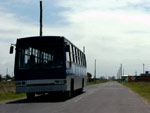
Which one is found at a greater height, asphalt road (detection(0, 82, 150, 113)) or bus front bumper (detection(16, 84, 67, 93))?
bus front bumper (detection(16, 84, 67, 93))

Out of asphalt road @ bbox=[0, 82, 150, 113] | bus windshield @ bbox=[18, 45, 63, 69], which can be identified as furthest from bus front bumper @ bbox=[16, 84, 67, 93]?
bus windshield @ bbox=[18, 45, 63, 69]

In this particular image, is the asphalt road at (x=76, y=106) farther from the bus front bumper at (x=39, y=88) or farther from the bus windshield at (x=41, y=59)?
the bus windshield at (x=41, y=59)

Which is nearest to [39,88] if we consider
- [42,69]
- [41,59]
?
[42,69]

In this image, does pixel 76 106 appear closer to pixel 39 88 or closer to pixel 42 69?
pixel 39 88

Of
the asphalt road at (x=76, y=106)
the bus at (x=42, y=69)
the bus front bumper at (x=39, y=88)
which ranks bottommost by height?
the asphalt road at (x=76, y=106)

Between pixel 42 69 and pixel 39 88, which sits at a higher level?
pixel 42 69

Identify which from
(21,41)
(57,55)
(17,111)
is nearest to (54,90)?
(57,55)

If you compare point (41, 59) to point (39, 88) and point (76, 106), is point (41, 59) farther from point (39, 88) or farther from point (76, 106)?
point (76, 106)

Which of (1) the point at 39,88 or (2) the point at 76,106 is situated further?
(1) the point at 39,88

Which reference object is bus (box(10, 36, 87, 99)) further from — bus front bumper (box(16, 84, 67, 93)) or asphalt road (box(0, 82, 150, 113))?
asphalt road (box(0, 82, 150, 113))

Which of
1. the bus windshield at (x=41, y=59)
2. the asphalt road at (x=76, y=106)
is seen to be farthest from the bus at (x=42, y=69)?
the asphalt road at (x=76, y=106)

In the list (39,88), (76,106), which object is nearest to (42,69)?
(39,88)

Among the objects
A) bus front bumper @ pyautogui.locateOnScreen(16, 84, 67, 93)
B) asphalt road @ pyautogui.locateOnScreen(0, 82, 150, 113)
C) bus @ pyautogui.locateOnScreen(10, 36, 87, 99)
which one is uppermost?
bus @ pyautogui.locateOnScreen(10, 36, 87, 99)

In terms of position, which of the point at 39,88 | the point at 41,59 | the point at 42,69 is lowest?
the point at 39,88
